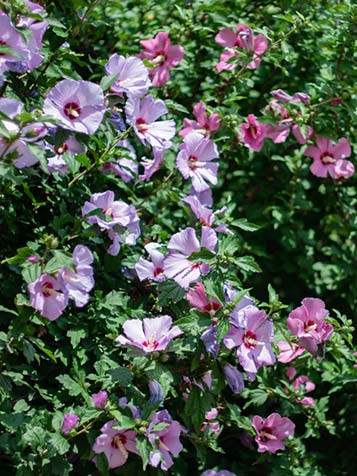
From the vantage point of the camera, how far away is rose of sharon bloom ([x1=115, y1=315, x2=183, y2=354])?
1.84m

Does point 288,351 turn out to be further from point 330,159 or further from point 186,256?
point 330,159

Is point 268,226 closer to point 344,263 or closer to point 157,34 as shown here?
point 344,263

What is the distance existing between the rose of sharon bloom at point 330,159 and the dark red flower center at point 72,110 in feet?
3.39

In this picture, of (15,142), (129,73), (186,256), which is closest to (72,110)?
(15,142)

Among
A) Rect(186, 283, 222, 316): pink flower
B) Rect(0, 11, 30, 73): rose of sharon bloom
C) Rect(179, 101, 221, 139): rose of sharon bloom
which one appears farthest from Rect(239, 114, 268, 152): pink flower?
Rect(0, 11, 30, 73): rose of sharon bloom

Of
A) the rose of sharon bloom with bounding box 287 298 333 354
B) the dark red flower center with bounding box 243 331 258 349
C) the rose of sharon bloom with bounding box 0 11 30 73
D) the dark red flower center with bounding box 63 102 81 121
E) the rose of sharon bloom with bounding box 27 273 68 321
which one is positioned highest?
the rose of sharon bloom with bounding box 0 11 30 73

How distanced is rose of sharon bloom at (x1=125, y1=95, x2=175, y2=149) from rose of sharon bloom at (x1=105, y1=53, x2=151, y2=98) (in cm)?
3

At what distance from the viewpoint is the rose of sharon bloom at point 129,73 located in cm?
207

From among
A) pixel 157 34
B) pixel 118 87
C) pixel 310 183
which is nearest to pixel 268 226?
pixel 310 183

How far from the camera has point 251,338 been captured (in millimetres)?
1904

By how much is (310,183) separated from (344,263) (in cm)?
31

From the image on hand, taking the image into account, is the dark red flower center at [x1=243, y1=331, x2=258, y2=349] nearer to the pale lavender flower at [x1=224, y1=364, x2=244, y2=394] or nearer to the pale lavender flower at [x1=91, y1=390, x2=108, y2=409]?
the pale lavender flower at [x1=224, y1=364, x2=244, y2=394]

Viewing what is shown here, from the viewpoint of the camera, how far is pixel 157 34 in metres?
2.54

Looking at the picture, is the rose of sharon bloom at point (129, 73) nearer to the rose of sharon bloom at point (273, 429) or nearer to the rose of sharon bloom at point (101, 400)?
the rose of sharon bloom at point (101, 400)
